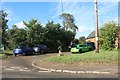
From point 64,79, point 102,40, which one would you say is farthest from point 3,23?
point 64,79

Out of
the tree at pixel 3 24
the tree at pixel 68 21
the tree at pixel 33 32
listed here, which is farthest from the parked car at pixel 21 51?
the tree at pixel 68 21

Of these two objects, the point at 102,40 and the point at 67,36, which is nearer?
the point at 102,40

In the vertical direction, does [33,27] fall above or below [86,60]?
above

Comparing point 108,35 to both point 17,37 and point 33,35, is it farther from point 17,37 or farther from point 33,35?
point 17,37

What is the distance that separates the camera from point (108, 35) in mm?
32969

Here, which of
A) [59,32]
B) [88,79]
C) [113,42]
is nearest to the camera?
[88,79]

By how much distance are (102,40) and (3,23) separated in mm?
19289

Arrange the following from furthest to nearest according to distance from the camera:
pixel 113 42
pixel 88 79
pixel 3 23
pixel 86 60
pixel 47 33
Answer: pixel 47 33 → pixel 3 23 → pixel 113 42 → pixel 86 60 → pixel 88 79

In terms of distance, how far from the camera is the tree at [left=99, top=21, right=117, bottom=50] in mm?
32469

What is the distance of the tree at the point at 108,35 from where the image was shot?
32469mm

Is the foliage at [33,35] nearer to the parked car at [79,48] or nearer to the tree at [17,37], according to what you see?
the tree at [17,37]

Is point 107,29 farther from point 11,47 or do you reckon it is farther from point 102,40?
point 11,47

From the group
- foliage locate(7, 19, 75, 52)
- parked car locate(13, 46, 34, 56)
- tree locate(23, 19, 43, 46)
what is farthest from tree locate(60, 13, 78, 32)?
parked car locate(13, 46, 34, 56)

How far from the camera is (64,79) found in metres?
13.6
